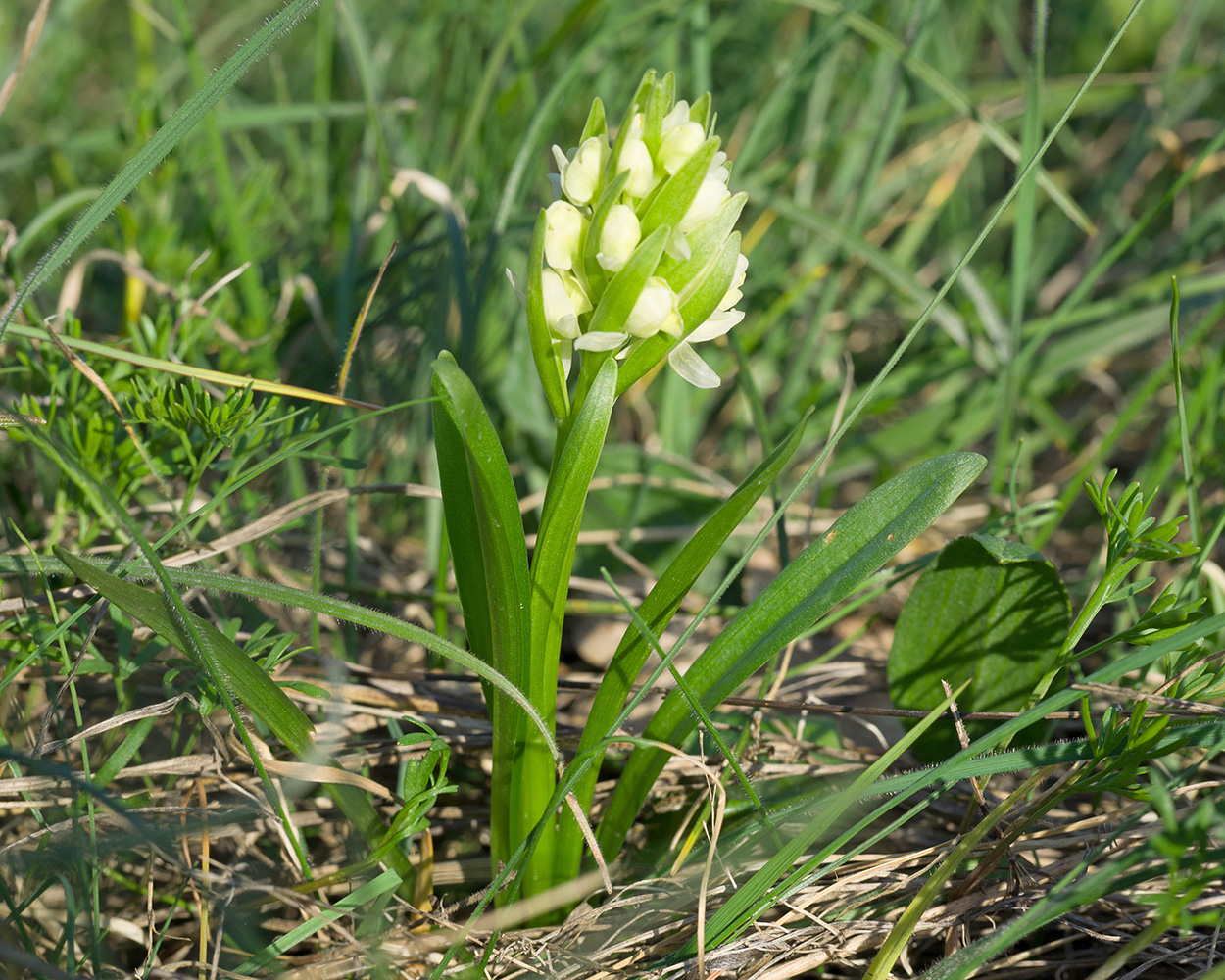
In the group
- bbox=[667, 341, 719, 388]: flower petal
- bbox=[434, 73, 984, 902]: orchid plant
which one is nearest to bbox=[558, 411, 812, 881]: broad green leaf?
bbox=[434, 73, 984, 902]: orchid plant

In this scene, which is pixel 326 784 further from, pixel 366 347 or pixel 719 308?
pixel 366 347

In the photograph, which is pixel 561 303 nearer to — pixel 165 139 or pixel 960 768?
pixel 165 139

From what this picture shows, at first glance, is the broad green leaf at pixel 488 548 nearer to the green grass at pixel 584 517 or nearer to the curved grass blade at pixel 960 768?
the green grass at pixel 584 517

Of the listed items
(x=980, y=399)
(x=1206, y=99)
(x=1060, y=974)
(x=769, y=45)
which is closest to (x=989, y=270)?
(x=980, y=399)

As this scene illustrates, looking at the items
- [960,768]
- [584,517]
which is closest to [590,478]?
[960,768]

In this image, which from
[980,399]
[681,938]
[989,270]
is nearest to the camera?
[681,938]

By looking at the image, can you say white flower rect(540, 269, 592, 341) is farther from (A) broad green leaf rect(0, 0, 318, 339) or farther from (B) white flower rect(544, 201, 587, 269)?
(A) broad green leaf rect(0, 0, 318, 339)
